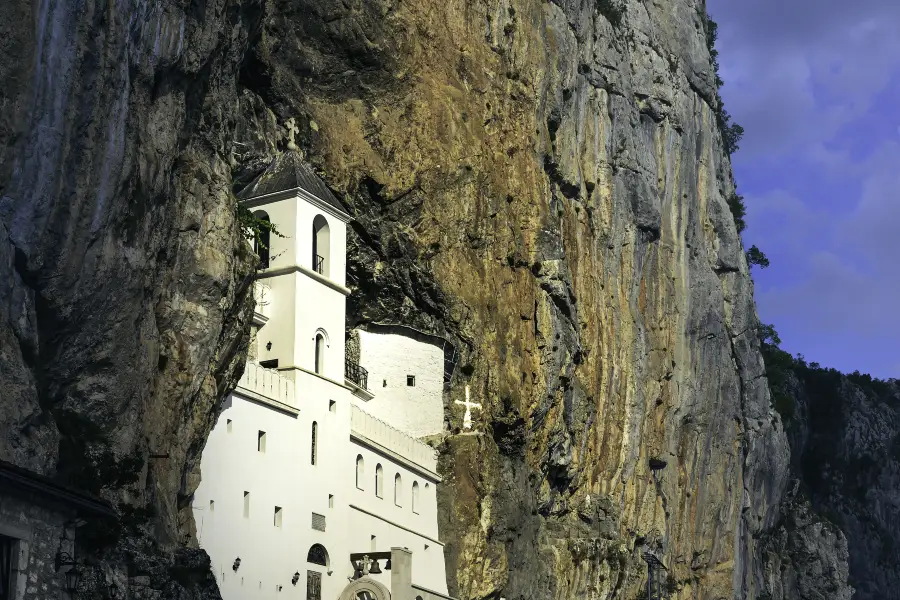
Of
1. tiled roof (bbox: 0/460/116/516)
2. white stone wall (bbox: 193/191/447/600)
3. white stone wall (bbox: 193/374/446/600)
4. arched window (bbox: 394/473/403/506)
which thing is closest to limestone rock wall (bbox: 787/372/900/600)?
white stone wall (bbox: 193/191/447/600)

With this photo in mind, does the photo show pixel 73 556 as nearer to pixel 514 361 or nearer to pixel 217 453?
pixel 217 453

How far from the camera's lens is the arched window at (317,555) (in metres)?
51.9

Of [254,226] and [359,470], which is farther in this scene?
[359,470]

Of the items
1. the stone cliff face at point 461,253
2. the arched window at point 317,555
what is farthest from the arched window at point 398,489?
the arched window at point 317,555

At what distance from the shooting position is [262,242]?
5706 centimetres

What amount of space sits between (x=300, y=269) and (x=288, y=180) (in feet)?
11.8

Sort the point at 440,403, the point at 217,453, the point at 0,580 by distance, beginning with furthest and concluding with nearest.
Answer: the point at 440,403
the point at 217,453
the point at 0,580

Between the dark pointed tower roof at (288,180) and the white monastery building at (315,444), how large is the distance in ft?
0.19

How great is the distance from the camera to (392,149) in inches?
2473

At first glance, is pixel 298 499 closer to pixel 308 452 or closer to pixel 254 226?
pixel 308 452

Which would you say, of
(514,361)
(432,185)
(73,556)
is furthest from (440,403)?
(73,556)

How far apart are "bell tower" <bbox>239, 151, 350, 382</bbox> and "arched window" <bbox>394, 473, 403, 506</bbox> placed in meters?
4.80

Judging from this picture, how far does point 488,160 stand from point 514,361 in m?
8.11

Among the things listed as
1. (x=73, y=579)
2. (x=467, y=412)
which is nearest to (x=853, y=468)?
(x=467, y=412)
